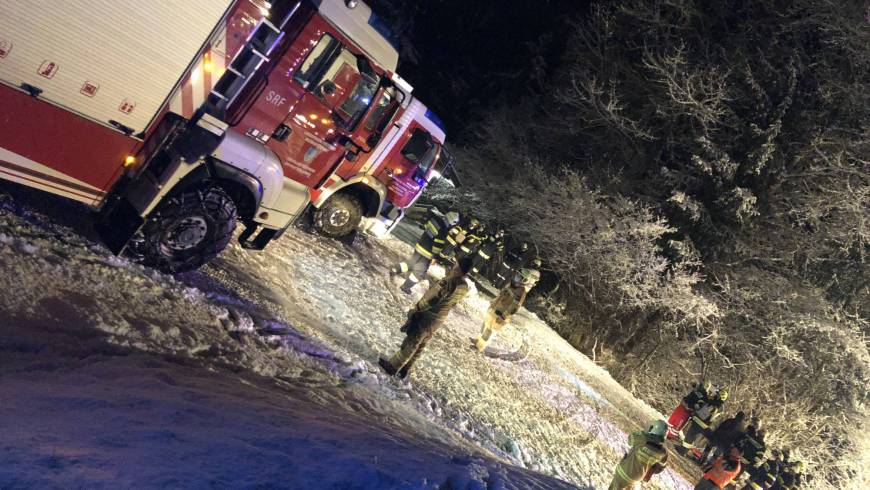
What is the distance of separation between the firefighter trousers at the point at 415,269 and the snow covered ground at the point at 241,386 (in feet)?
2.02

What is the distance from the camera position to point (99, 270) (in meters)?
5.96

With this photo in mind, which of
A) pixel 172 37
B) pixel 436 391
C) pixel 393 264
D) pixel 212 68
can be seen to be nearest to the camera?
pixel 172 37

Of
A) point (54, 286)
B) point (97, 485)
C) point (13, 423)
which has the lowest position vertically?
point (54, 286)

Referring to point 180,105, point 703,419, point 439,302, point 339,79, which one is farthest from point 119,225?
point 703,419

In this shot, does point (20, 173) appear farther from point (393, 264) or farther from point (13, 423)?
point (393, 264)

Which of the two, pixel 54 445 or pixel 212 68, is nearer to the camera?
pixel 54 445

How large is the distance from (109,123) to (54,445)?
3752mm

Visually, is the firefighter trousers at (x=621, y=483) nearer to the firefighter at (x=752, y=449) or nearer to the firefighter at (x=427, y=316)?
the firefighter at (x=427, y=316)

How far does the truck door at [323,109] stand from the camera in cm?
770

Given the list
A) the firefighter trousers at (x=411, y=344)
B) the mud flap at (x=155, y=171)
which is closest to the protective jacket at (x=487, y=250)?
the firefighter trousers at (x=411, y=344)

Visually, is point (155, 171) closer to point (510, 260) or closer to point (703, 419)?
point (510, 260)

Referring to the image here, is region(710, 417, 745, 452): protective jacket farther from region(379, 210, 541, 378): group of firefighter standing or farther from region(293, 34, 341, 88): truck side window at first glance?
region(293, 34, 341, 88): truck side window

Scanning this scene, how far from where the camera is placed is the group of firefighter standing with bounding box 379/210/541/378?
24.9 feet

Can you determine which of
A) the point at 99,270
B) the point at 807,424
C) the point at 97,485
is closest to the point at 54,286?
the point at 99,270
